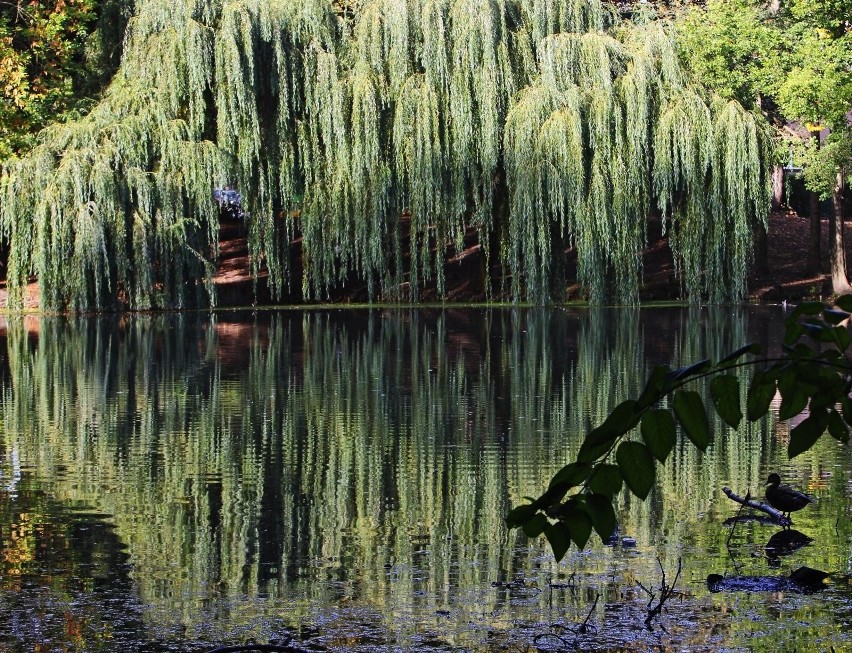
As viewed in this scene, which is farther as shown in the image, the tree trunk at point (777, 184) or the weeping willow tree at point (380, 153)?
the tree trunk at point (777, 184)

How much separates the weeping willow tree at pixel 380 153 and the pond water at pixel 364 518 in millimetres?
9148

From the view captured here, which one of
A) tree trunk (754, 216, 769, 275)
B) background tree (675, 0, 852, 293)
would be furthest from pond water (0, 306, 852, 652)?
tree trunk (754, 216, 769, 275)

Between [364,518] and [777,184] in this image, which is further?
[777,184]

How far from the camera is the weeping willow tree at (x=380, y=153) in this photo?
2670cm

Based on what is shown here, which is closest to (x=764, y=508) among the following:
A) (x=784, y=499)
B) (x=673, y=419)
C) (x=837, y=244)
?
(x=784, y=499)

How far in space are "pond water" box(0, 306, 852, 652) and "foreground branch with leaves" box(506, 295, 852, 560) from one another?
348 centimetres

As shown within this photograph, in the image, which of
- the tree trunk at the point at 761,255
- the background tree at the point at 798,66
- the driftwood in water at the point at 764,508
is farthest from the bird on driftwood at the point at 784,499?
the tree trunk at the point at 761,255

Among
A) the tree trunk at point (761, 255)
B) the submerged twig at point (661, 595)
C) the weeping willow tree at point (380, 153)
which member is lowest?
the submerged twig at point (661, 595)

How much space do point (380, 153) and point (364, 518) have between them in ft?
64.7

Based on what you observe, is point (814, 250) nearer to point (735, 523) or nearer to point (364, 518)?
point (735, 523)

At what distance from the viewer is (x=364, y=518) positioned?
334 inches

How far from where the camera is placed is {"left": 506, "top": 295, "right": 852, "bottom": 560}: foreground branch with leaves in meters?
2.22

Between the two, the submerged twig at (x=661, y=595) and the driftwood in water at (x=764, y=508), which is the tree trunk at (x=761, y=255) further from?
the submerged twig at (x=661, y=595)

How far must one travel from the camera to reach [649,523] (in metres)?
8.18
